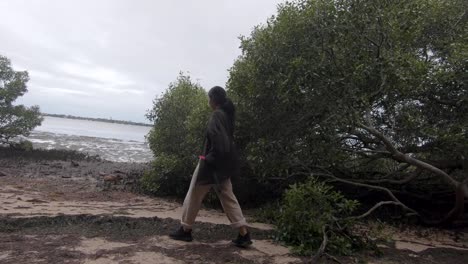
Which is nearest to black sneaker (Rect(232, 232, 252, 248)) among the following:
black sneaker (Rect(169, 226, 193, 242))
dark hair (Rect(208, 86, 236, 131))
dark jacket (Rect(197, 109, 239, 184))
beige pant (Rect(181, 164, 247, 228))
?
beige pant (Rect(181, 164, 247, 228))

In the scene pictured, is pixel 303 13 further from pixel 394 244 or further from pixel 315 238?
pixel 394 244

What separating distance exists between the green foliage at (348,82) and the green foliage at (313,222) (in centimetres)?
111

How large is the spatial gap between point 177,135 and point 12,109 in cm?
1129

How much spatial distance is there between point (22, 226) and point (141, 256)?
204 cm

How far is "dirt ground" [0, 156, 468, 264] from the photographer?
446cm

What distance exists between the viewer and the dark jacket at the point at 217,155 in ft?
15.6

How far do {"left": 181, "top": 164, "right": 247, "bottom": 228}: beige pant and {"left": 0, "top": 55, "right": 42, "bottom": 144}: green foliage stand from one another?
15.5 meters

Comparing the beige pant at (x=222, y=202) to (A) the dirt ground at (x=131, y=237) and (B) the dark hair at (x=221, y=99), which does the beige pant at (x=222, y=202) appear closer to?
(A) the dirt ground at (x=131, y=237)

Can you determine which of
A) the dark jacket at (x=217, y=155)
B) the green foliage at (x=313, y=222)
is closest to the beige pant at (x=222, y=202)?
the dark jacket at (x=217, y=155)

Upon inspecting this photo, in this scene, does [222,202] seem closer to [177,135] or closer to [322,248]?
[322,248]

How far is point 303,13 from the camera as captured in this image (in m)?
6.03

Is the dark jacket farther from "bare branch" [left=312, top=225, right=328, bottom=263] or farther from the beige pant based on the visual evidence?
"bare branch" [left=312, top=225, right=328, bottom=263]

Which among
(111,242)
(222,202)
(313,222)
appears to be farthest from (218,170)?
(111,242)

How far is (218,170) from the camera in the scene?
4812 mm
